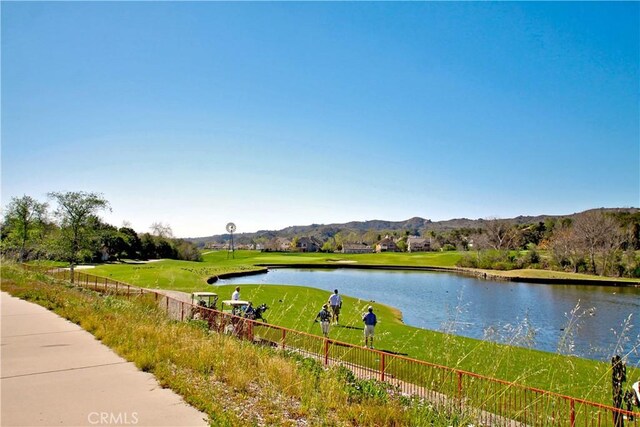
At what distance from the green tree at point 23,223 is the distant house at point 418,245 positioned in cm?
13297

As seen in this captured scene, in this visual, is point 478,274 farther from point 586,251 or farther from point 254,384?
point 254,384

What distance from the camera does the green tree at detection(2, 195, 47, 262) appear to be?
131ft

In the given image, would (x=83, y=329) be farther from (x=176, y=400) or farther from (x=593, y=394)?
(x=593, y=394)

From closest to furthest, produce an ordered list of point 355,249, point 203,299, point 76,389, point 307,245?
point 76,389 < point 203,299 < point 355,249 < point 307,245

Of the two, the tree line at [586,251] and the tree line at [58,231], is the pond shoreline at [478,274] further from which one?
the tree line at [58,231]

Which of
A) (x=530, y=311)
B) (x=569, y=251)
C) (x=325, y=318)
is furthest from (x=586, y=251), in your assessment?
(x=325, y=318)

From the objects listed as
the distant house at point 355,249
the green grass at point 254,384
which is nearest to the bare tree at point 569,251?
the green grass at point 254,384

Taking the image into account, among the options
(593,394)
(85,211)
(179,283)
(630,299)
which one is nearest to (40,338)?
(593,394)

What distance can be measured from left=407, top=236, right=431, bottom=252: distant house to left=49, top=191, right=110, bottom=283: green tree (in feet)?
452

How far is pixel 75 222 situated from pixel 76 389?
26898 millimetres

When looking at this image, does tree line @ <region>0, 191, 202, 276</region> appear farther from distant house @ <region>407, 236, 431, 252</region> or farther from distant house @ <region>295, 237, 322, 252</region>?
distant house @ <region>407, 236, 431, 252</region>

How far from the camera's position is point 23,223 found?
40000mm

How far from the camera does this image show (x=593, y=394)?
10.5 meters

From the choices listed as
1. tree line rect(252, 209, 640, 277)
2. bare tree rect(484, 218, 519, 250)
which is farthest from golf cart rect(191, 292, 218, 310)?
bare tree rect(484, 218, 519, 250)
